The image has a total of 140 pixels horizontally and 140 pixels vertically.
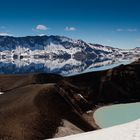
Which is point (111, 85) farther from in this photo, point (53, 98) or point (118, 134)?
point (118, 134)

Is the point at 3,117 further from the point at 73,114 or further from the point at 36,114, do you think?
the point at 73,114

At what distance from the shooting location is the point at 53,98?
58875mm

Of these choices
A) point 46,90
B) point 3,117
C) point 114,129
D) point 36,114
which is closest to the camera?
point 114,129

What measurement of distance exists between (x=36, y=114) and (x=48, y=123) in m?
2.60

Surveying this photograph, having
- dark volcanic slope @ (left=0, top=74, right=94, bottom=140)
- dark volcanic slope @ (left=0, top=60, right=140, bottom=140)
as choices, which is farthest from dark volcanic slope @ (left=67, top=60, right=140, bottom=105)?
dark volcanic slope @ (left=0, top=74, right=94, bottom=140)

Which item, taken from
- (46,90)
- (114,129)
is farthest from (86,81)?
(114,129)

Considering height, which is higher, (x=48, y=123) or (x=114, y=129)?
(x=114, y=129)

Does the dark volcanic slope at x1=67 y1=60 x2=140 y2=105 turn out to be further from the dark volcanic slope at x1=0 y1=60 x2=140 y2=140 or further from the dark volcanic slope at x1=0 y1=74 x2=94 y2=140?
the dark volcanic slope at x1=0 y1=74 x2=94 y2=140

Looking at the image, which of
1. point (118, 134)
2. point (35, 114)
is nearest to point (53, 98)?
point (35, 114)

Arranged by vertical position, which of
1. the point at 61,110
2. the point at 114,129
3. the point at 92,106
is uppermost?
the point at 114,129

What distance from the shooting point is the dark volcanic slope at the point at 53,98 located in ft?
144

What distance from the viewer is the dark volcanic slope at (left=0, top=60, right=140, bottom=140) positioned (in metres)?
43.9

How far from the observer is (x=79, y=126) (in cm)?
5328

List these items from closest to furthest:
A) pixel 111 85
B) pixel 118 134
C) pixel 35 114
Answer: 1. pixel 118 134
2. pixel 35 114
3. pixel 111 85
